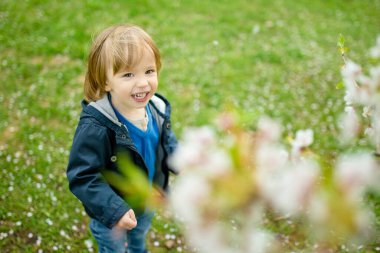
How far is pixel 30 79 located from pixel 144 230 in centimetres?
296

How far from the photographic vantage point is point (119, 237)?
6.85 feet

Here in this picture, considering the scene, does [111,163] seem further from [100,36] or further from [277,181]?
[277,181]

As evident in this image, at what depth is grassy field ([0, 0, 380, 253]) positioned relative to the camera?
296 centimetres

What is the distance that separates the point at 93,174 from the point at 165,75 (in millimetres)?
3120

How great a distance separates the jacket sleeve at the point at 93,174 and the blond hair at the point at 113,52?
279 millimetres

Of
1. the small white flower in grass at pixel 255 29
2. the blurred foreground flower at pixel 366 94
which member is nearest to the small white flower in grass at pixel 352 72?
the blurred foreground flower at pixel 366 94

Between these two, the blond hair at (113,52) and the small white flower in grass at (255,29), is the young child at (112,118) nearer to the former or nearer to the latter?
the blond hair at (113,52)

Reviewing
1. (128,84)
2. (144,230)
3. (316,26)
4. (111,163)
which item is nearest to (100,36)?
(128,84)

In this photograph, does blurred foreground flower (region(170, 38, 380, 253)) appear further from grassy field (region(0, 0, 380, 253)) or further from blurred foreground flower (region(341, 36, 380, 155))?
grassy field (region(0, 0, 380, 253))

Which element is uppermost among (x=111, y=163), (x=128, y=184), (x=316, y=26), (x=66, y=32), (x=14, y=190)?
(x=316, y=26)

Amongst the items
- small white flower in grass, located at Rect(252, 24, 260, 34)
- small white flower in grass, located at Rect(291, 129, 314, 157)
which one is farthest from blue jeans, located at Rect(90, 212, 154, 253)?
small white flower in grass, located at Rect(252, 24, 260, 34)

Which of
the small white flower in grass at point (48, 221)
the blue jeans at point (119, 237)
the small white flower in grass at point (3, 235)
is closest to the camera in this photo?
the blue jeans at point (119, 237)

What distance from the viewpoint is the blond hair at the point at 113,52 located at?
1.67 metres

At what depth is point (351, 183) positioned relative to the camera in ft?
1.73
